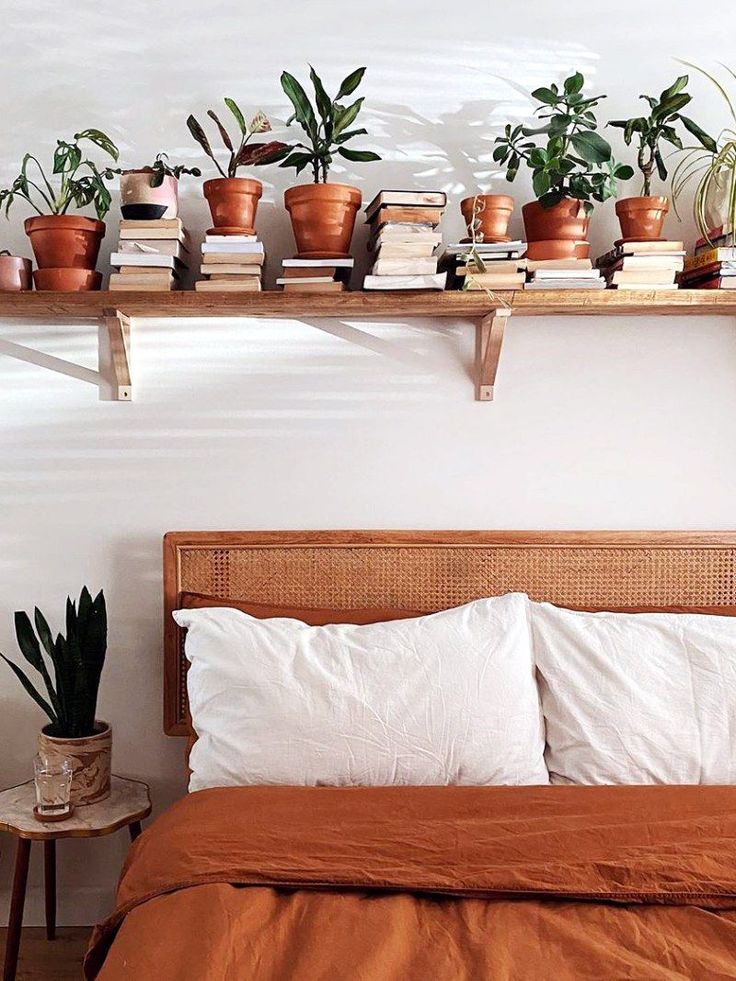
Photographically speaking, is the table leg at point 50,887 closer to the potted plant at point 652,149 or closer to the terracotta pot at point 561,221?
the terracotta pot at point 561,221

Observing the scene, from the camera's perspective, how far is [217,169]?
2.44 m

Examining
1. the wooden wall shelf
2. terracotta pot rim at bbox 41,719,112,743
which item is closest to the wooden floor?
terracotta pot rim at bbox 41,719,112,743

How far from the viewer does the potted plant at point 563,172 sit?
2229mm

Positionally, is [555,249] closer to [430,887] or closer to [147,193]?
[147,193]

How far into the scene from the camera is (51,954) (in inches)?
95.6

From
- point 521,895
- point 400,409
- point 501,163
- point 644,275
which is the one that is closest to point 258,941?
point 521,895

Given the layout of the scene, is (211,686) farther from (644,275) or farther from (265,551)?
(644,275)

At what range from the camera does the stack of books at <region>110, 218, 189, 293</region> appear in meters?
2.24

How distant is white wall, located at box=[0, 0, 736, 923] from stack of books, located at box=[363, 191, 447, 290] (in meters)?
0.26

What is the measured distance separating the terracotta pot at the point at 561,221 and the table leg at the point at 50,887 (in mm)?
1866

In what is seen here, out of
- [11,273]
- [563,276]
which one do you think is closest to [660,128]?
[563,276]

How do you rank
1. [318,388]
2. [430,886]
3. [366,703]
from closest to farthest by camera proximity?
[430,886], [366,703], [318,388]

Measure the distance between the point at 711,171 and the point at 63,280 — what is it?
4.99 ft

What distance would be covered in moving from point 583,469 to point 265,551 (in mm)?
825
